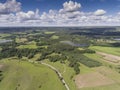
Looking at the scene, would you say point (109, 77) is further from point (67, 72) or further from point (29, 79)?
point (29, 79)

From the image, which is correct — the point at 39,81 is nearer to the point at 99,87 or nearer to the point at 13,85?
the point at 13,85

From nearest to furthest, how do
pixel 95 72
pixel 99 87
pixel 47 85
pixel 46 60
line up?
pixel 99 87 → pixel 47 85 → pixel 95 72 → pixel 46 60

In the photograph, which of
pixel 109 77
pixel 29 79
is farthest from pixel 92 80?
pixel 29 79

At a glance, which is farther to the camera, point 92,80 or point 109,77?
point 109,77

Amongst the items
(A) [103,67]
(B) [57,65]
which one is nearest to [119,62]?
(A) [103,67]

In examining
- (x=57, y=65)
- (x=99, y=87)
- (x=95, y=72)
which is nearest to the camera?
(x=99, y=87)

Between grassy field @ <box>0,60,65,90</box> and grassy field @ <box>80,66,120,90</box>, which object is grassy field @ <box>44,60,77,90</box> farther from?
grassy field @ <box>80,66,120,90</box>

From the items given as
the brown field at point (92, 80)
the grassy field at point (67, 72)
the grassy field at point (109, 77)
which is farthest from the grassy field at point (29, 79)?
the grassy field at point (109, 77)
